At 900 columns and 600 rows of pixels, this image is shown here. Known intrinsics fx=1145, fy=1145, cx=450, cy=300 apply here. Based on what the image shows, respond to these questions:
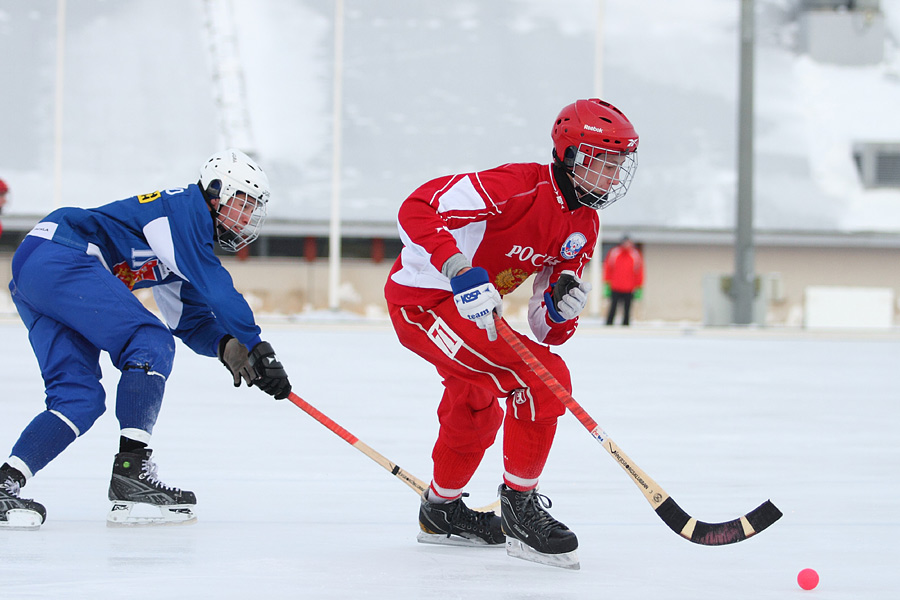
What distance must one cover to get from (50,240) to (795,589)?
2333 mm

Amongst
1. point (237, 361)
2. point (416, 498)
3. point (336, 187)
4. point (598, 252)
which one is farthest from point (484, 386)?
point (598, 252)

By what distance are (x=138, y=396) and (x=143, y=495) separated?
11.9 inches

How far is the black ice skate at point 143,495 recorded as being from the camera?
3389 mm

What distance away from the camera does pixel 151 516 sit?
3441 millimetres

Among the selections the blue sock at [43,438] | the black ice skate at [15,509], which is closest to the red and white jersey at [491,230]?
the blue sock at [43,438]

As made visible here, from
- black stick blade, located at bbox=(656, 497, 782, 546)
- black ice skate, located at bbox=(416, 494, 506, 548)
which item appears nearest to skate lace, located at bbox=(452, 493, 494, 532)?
black ice skate, located at bbox=(416, 494, 506, 548)

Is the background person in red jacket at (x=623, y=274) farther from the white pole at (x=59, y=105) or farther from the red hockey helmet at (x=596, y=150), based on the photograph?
the red hockey helmet at (x=596, y=150)

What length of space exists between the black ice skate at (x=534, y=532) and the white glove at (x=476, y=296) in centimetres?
52

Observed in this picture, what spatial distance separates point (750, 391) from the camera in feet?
23.9

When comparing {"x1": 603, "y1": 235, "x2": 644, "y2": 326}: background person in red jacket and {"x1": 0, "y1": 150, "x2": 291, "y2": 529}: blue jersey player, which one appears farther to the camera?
{"x1": 603, "y1": 235, "x2": 644, "y2": 326}: background person in red jacket

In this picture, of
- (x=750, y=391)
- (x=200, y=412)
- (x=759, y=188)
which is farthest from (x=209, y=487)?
(x=759, y=188)

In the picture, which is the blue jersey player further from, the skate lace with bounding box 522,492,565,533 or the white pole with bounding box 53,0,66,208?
the white pole with bounding box 53,0,66,208

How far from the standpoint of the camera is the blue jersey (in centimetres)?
332

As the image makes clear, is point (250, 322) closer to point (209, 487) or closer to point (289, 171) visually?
point (209, 487)
